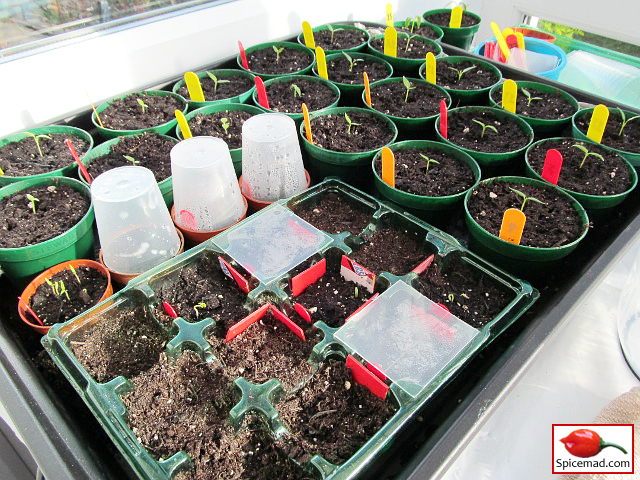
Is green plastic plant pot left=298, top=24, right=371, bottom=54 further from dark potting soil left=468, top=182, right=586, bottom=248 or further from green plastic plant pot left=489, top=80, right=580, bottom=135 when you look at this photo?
dark potting soil left=468, top=182, right=586, bottom=248

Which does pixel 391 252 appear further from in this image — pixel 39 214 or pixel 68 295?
pixel 39 214

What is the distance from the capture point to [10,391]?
881mm

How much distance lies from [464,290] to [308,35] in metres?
1.41

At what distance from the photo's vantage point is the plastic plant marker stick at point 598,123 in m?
1.42

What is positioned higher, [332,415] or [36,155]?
[36,155]

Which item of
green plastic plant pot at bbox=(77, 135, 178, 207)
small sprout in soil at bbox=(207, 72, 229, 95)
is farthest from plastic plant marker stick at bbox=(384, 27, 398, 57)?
green plastic plant pot at bbox=(77, 135, 178, 207)

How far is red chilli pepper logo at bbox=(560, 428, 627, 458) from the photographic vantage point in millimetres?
938

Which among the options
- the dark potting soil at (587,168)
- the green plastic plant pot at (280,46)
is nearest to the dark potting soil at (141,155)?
the green plastic plant pot at (280,46)

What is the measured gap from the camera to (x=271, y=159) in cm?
130

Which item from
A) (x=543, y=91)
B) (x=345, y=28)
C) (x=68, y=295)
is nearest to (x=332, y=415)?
(x=68, y=295)

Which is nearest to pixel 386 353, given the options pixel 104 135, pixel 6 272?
pixel 6 272

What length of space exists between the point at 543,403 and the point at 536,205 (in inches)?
21.0

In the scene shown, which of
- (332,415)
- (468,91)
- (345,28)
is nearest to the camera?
(332,415)

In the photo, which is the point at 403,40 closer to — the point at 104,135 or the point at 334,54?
the point at 334,54
